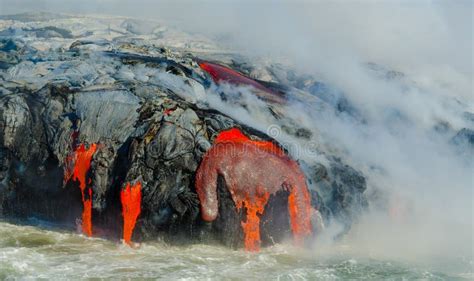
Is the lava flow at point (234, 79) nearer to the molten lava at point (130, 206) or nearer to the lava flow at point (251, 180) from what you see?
the lava flow at point (251, 180)

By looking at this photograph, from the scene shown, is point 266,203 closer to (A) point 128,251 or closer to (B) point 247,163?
(B) point 247,163

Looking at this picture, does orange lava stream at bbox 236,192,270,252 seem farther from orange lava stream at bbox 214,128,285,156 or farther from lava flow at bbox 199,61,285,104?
lava flow at bbox 199,61,285,104

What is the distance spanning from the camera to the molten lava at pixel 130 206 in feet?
60.7

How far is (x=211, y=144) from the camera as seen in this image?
1911cm

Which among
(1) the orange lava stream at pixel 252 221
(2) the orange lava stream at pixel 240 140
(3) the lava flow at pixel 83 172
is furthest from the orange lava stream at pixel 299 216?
(3) the lava flow at pixel 83 172

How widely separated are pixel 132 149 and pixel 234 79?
6848 millimetres

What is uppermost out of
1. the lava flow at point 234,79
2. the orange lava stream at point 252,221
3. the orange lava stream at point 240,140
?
the lava flow at point 234,79

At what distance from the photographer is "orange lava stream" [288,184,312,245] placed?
62.3ft

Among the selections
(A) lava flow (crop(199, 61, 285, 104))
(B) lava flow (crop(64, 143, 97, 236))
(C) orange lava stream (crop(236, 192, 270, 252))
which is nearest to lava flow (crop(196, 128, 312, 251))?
(C) orange lava stream (crop(236, 192, 270, 252))

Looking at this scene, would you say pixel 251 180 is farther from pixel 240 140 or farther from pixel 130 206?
pixel 130 206

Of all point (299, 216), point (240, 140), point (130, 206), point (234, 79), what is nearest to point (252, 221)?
point (299, 216)

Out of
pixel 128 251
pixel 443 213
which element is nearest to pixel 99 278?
pixel 128 251

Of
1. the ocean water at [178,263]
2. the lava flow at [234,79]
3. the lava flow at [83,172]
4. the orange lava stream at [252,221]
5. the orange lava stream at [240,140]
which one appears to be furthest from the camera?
the lava flow at [234,79]

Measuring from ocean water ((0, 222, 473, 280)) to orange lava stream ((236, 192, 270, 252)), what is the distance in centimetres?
36
